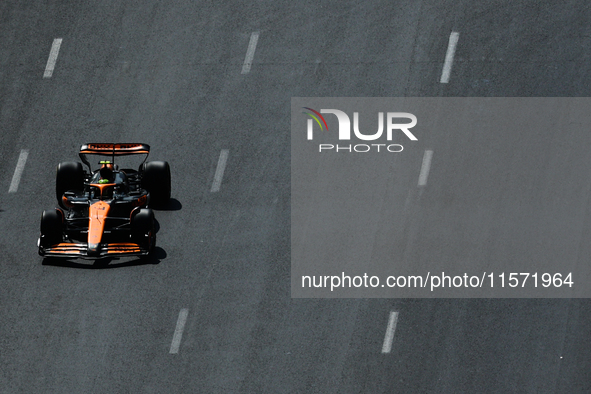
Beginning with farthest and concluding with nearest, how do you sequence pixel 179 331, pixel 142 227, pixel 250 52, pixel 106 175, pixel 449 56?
pixel 250 52 → pixel 449 56 → pixel 106 175 → pixel 142 227 → pixel 179 331

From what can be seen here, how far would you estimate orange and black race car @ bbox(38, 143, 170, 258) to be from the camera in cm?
2464

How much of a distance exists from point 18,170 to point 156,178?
11.4 feet

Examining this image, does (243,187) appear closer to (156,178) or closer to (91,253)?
(156,178)

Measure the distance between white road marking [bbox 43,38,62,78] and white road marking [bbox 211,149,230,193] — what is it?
5053 mm

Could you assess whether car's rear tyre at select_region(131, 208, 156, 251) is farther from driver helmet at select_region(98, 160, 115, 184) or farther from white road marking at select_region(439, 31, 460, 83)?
white road marking at select_region(439, 31, 460, 83)

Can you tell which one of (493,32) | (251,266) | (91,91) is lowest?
(251,266)

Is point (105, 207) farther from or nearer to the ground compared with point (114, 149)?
nearer to the ground

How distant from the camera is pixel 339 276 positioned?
999 inches

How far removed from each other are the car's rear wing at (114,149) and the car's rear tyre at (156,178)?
321 millimetres

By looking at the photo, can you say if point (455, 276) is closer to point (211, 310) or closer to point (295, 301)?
point (295, 301)

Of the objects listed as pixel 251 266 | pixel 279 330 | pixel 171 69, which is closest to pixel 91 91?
pixel 171 69

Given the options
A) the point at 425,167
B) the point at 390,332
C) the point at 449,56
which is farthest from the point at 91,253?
the point at 449,56

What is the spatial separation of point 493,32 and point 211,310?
10949 millimetres

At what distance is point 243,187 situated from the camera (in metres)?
27.5
